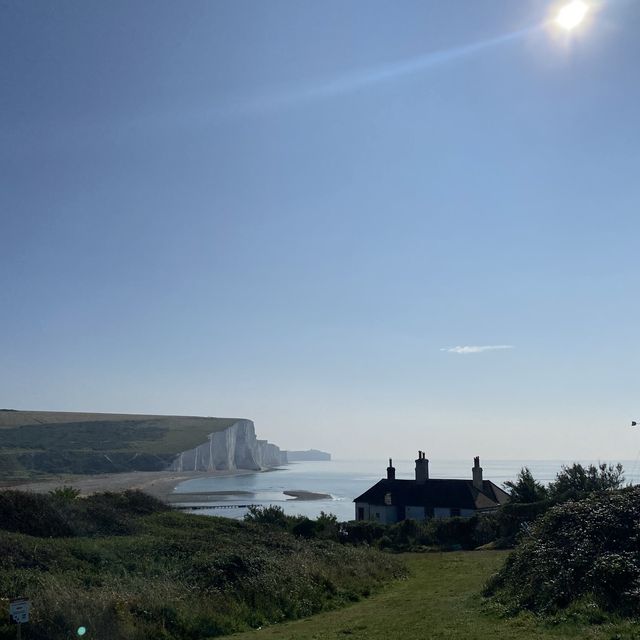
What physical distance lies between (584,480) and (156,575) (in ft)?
102

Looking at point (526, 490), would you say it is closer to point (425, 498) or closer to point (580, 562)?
point (425, 498)

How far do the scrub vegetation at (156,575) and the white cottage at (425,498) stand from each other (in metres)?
21.8

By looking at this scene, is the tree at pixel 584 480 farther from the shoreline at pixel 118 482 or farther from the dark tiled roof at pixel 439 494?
the shoreline at pixel 118 482

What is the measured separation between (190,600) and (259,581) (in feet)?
9.08

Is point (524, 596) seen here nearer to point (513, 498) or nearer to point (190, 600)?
point (190, 600)

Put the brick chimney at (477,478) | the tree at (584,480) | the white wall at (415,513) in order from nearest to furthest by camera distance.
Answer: the tree at (584,480) < the white wall at (415,513) < the brick chimney at (477,478)

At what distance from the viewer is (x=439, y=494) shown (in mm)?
51188

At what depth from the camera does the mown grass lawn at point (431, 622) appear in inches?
472

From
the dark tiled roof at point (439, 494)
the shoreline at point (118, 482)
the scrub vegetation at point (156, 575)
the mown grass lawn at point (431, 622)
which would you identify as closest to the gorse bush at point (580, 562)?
the mown grass lawn at point (431, 622)

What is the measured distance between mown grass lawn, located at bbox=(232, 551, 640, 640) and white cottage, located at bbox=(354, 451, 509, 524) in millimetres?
25949

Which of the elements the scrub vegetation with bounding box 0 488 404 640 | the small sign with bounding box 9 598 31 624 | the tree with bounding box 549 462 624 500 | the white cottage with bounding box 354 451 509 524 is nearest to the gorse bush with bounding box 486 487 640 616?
the scrub vegetation with bounding box 0 488 404 640

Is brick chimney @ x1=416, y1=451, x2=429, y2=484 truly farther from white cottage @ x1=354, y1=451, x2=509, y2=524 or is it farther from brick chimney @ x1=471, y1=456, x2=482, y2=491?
brick chimney @ x1=471, y1=456, x2=482, y2=491

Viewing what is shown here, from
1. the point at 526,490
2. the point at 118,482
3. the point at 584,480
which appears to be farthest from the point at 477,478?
the point at 118,482

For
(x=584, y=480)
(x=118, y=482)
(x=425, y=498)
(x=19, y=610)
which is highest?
(x=584, y=480)
